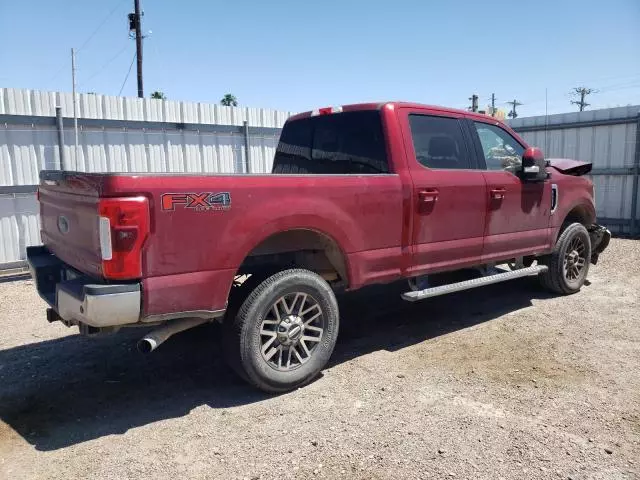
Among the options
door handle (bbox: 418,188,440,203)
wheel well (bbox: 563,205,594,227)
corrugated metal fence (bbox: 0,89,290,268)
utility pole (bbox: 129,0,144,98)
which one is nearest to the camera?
door handle (bbox: 418,188,440,203)

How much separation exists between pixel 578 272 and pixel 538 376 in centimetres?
313

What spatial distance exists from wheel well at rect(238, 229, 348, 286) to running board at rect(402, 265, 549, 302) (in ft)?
2.32

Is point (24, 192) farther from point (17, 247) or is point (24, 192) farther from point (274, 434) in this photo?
point (274, 434)

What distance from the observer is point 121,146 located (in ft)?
28.9

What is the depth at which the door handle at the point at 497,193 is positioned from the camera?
522 centimetres

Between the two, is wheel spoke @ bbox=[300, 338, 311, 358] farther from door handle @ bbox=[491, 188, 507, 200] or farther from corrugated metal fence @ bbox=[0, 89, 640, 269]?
corrugated metal fence @ bbox=[0, 89, 640, 269]

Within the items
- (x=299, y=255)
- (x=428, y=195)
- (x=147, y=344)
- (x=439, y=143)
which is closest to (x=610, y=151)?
(x=439, y=143)

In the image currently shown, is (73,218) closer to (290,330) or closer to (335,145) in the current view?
(290,330)

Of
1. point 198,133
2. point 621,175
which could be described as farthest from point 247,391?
point 621,175

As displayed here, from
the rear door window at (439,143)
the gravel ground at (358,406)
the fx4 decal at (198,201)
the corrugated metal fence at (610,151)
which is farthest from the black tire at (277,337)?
the corrugated metal fence at (610,151)

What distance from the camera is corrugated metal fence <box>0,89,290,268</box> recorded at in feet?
25.8

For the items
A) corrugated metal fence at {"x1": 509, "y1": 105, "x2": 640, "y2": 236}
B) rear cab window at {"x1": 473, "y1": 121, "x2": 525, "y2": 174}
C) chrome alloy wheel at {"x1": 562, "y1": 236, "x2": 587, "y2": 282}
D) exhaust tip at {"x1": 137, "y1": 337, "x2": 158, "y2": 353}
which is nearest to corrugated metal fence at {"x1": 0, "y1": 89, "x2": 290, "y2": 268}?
rear cab window at {"x1": 473, "y1": 121, "x2": 525, "y2": 174}

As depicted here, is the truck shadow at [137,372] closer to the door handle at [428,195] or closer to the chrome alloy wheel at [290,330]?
the chrome alloy wheel at [290,330]

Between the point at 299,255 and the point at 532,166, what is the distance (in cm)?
274
